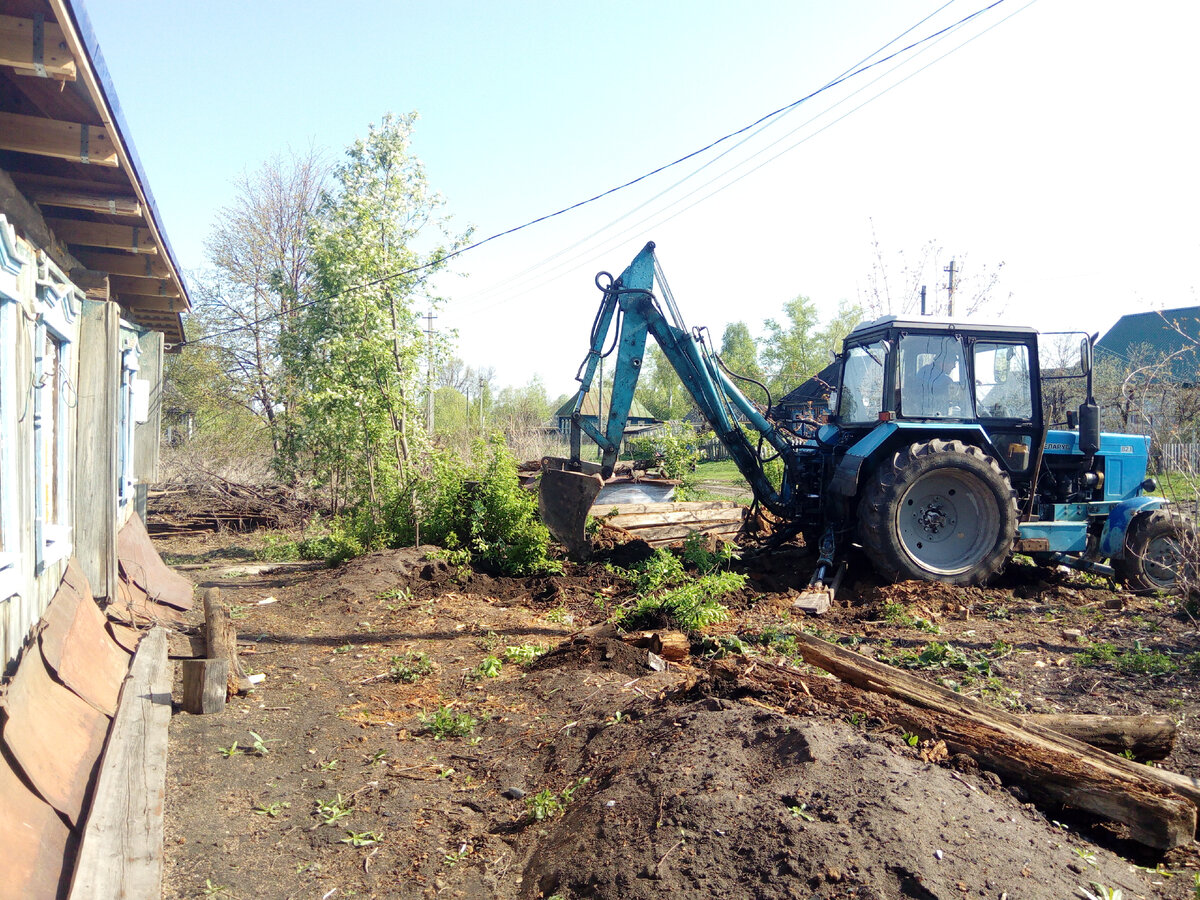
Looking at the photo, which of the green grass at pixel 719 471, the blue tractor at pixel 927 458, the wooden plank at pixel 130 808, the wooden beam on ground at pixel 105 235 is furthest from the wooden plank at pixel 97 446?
the green grass at pixel 719 471

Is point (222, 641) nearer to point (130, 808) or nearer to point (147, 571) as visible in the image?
point (130, 808)

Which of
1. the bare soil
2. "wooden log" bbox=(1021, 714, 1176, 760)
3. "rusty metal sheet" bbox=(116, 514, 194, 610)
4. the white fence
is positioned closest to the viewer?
the bare soil

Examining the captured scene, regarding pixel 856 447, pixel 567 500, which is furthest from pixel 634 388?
pixel 856 447

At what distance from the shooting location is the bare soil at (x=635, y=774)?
310cm

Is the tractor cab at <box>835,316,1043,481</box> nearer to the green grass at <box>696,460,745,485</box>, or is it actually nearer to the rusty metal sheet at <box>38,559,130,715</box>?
the rusty metal sheet at <box>38,559,130,715</box>

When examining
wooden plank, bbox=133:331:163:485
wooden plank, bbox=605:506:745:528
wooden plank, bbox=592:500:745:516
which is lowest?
wooden plank, bbox=605:506:745:528

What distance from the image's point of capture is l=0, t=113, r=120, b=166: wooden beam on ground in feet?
14.0

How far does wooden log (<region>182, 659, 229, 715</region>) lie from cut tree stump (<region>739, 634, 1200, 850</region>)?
3.76 m

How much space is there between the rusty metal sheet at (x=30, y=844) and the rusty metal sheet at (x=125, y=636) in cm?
284

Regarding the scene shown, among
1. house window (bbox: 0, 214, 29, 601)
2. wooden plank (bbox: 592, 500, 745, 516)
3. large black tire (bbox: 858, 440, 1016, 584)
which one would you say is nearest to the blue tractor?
large black tire (bbox: 858, 440, 1016, 584)

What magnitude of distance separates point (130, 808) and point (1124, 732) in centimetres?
465

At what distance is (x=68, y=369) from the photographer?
5727 millimetres

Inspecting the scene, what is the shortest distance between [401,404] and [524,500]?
4632mm

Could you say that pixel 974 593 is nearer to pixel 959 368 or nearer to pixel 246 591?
pixel 959 368
